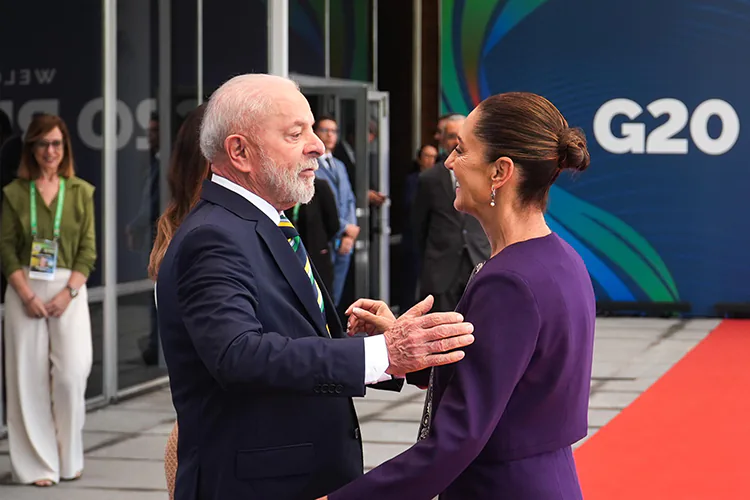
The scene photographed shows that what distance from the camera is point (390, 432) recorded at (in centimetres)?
680

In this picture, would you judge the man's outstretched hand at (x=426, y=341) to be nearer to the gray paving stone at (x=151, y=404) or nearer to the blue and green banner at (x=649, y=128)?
the gray paving stone at (x=151, y=404)

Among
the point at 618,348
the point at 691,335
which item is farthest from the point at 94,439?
the point at 691,335

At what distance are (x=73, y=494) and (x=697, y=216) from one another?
8854mm

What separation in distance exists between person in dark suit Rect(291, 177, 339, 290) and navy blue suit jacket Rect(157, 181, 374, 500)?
5.79 m

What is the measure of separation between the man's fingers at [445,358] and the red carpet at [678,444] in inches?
134

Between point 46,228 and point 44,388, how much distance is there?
0.75 metres

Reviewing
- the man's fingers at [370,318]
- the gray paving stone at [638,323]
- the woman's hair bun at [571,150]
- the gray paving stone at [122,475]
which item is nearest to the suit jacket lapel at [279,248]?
the man's fingers at [370,318]

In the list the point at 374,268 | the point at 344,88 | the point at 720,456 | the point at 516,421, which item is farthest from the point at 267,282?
the point at 374,268

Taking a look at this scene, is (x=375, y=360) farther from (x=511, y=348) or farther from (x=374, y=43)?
(x=374, y=43)

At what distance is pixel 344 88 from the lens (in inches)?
427

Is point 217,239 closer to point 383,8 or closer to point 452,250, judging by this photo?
point 452,250

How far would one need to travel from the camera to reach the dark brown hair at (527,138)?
212 centimetres

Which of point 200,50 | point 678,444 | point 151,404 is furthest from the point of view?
point 200,50

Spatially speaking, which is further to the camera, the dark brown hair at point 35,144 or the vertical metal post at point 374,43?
the vertical metal post at point 374,43
